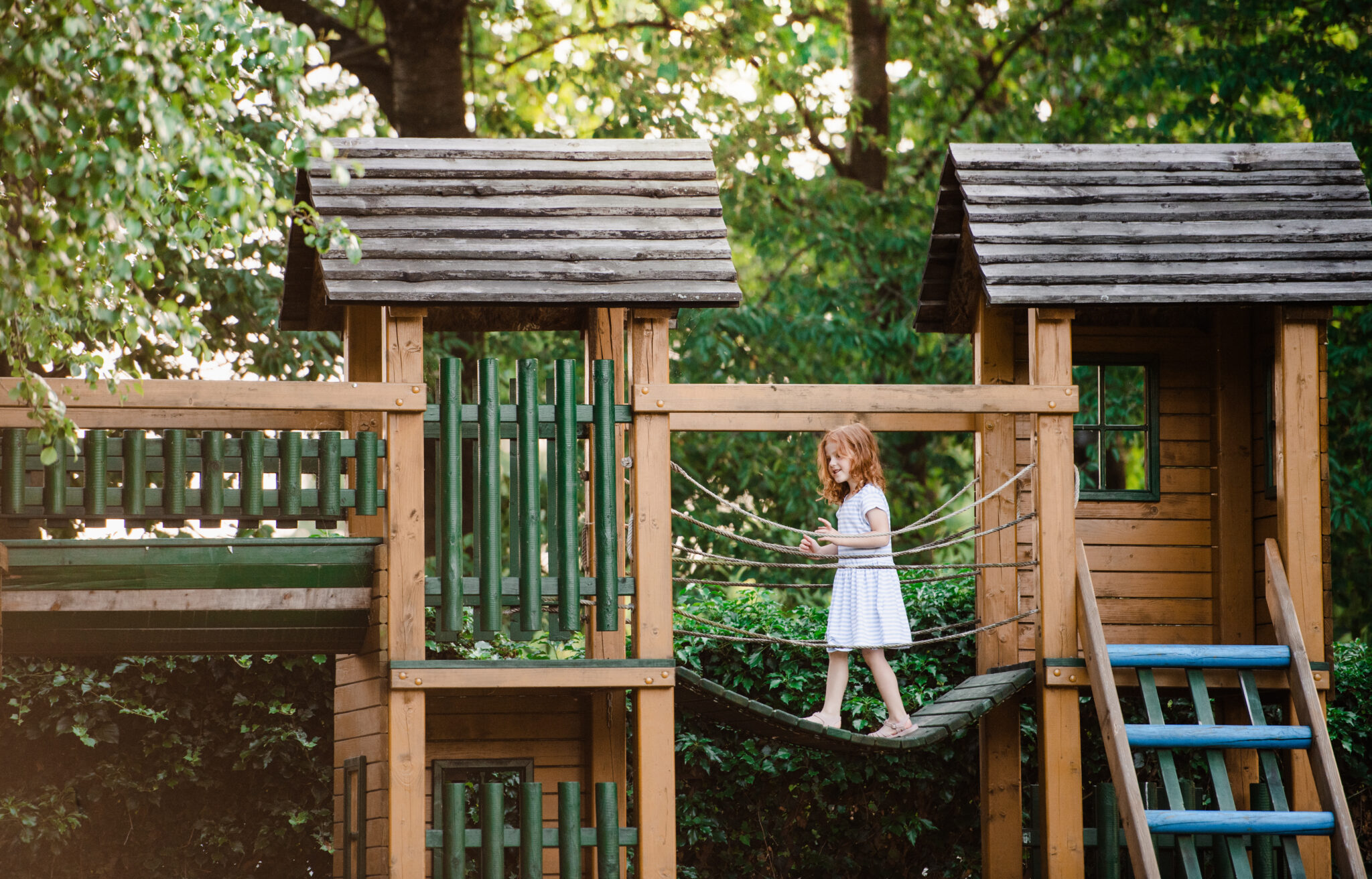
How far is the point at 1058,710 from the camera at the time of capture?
6969mm

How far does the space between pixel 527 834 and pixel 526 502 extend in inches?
56.3

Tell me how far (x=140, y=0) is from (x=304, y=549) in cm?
268

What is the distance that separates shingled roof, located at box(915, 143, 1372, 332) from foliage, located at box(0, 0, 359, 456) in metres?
3.47

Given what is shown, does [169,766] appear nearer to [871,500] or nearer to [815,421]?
[815,421]

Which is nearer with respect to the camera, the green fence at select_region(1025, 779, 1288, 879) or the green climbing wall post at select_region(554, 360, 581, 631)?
the green climbing wall post at select_region(554, 360, 581, 631)

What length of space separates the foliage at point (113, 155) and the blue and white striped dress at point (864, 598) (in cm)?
303

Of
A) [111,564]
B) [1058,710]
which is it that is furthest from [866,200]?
[111,564]

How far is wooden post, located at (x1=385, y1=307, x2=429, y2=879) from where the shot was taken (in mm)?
6312

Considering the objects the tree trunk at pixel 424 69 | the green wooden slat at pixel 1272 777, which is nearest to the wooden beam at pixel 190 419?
the green wooden slat at pixel 1272 777

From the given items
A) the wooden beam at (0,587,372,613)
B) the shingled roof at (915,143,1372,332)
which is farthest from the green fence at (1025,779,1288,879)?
the wooden beam at (0,587,372,613)

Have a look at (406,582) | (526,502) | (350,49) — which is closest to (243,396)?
(406,582)

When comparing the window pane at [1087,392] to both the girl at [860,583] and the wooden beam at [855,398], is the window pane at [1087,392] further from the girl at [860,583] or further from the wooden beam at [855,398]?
the wooden beam at [855,398]

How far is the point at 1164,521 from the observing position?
838 centimetres

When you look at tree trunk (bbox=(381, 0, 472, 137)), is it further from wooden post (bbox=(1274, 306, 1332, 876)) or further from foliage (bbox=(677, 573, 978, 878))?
wooden post (bbox=(1274, 306, 1332, 876))
